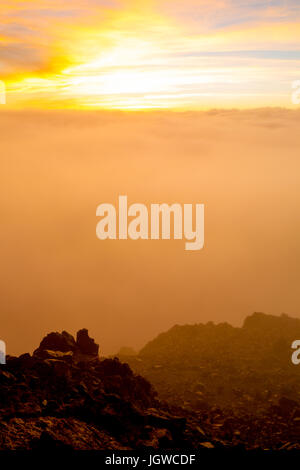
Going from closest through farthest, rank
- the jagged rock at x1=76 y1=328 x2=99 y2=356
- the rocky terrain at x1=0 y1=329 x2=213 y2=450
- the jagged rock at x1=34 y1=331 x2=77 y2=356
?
the rocky terrain at x1=0 y1=329 x2=213 y2=450 → the jagged rock at x1=34 y1=331 x2=77 y2=356 → the jagged rock at x1=76 y1=328 x2=99 y2=356

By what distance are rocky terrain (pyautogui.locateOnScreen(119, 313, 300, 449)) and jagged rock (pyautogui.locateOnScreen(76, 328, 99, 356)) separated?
4.57 metres

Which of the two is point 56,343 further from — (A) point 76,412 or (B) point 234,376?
(B) point 234,376

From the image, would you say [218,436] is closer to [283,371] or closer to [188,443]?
[188,443]

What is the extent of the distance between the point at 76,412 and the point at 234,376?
16.3 metres

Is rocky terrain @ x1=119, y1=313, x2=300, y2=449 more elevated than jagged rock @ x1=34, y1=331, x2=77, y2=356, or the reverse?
jagged rock @ x1=34, y1=331, x2=77, y2=356

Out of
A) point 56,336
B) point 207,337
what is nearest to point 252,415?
point 56,336

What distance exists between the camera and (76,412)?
19.4 m

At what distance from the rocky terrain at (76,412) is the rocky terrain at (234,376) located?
2918 millimetres

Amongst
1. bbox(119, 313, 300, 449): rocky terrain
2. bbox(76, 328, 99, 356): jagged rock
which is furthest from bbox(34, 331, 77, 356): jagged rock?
bbox(119, 313, 300, 449): rocky terrain

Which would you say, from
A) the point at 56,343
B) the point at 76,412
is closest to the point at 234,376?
the point at 56,343

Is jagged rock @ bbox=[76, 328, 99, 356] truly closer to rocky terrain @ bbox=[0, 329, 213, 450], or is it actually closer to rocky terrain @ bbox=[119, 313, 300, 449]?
rocky terrain @ bbox=[0, 329, 213, 450]

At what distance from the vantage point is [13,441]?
54.7ft

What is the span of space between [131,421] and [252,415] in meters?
9.86

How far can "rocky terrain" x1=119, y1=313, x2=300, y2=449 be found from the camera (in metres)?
24.8
